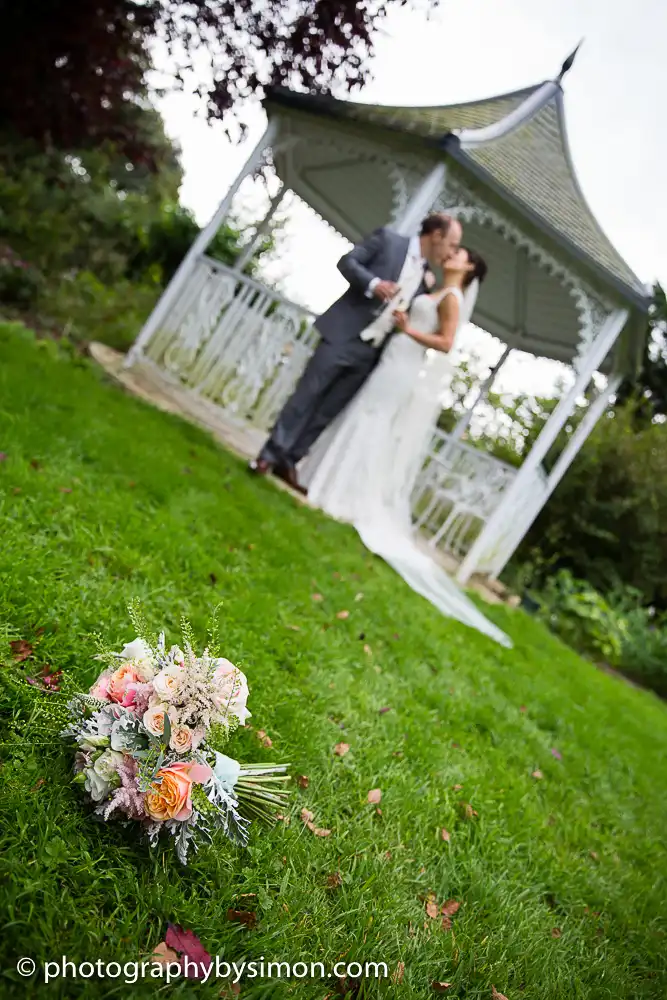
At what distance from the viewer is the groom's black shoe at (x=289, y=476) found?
227 inches

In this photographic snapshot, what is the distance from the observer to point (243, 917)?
157 centimetres

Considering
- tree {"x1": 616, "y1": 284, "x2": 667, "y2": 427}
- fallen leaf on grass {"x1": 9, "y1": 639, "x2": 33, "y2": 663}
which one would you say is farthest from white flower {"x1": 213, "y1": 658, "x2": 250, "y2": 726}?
tree {"x1": 616, "y1": 284, "x2": 667, "y2": 427}

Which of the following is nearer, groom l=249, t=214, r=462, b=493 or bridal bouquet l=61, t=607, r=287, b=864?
bridal bouquet l=61, t=607, r=287, b=864

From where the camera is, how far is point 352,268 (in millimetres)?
5273

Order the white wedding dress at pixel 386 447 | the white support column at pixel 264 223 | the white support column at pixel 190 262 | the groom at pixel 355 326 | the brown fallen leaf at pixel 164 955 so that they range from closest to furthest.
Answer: the brown fallen leaf at pixel 164 955 → the groom at pixel 355 326 → the white wedding dress at pixel 386 447 → the white support column at pixel 190 262 → the white support column at pixel 264 223

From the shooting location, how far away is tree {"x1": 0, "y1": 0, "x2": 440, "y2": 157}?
5.30 metres

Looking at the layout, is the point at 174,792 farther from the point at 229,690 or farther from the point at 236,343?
the point at 236,343

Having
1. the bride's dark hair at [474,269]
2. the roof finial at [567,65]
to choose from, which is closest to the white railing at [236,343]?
the bride's dark hair at [474,269]

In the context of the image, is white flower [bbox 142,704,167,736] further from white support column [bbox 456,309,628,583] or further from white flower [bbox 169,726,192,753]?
white support column [bbox 456,309,628,583]

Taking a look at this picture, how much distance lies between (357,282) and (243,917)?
465 centimetres

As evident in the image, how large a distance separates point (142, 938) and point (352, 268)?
4.81 metres

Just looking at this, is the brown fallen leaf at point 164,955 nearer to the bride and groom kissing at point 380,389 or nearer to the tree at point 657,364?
the bride and groom kissing at point 380,389

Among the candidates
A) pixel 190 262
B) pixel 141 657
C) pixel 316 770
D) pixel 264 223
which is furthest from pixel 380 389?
pixel 141 657

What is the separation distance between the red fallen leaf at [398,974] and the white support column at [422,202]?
538 centimetres
